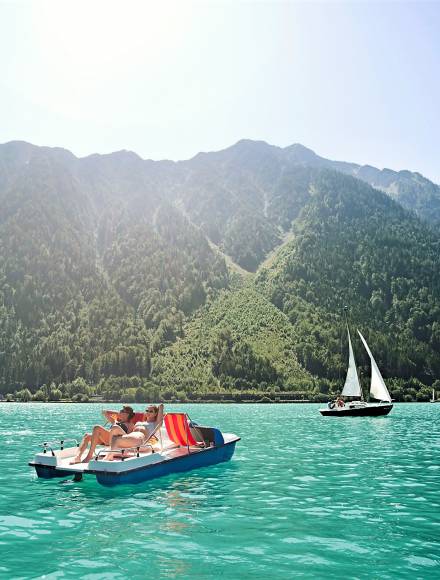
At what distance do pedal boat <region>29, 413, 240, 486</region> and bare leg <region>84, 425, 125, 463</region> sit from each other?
40cm

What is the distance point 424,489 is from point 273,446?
62.9 feet

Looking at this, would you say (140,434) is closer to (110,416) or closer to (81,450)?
(81,450)

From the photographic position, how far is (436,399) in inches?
7554

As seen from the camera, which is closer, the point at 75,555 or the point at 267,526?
the point at 75,555

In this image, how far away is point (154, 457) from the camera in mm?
25359

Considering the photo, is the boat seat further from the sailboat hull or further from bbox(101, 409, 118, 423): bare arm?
the sailboat hull

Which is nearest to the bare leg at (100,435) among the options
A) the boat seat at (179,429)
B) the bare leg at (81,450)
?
the bare leg at (81,450)

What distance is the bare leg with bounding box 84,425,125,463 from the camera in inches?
997

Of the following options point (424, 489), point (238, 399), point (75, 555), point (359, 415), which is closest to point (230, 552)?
point (75, 555)

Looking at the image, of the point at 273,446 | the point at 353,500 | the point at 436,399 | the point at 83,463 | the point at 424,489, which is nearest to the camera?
the point at 353,500

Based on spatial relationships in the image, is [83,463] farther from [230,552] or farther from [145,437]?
[230,552]

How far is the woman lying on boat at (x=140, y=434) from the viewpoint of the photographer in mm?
25359

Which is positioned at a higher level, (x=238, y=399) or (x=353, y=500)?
(x=353, y=500)

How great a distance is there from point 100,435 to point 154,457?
2767mm
